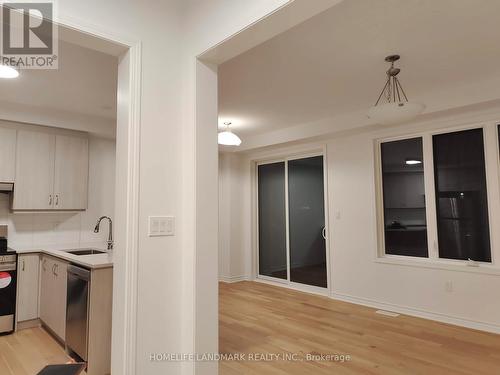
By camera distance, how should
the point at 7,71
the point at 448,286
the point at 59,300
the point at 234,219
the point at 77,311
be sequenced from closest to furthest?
the point at 7,71, the point at 77,311, the point at 59,300, the point at 448,286, the point at 234,219

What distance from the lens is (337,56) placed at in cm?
291

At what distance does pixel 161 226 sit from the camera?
198cm

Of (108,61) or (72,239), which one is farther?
(72,239)

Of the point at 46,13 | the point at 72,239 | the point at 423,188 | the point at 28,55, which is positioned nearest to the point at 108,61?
the point at 28,55

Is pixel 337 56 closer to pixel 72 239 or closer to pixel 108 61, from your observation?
pixel 108 61

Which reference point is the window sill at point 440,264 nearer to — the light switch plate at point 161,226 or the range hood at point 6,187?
the light switch plate at point 161,226

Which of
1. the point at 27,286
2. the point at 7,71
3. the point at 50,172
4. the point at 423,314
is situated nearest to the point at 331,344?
the point at 423,314

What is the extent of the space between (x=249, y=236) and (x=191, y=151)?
4.62 m

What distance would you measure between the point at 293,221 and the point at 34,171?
4022 millimetres

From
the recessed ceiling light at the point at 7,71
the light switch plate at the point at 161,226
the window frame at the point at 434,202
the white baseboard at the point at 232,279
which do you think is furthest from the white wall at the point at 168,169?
the white baseboard at the point at 232,279

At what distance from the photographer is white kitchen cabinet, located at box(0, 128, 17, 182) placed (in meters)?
3.92

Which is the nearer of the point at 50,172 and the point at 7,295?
the point at 7,295

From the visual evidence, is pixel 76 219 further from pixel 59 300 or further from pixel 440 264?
pixel 440 264

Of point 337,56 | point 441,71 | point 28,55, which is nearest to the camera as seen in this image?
point 28,55
